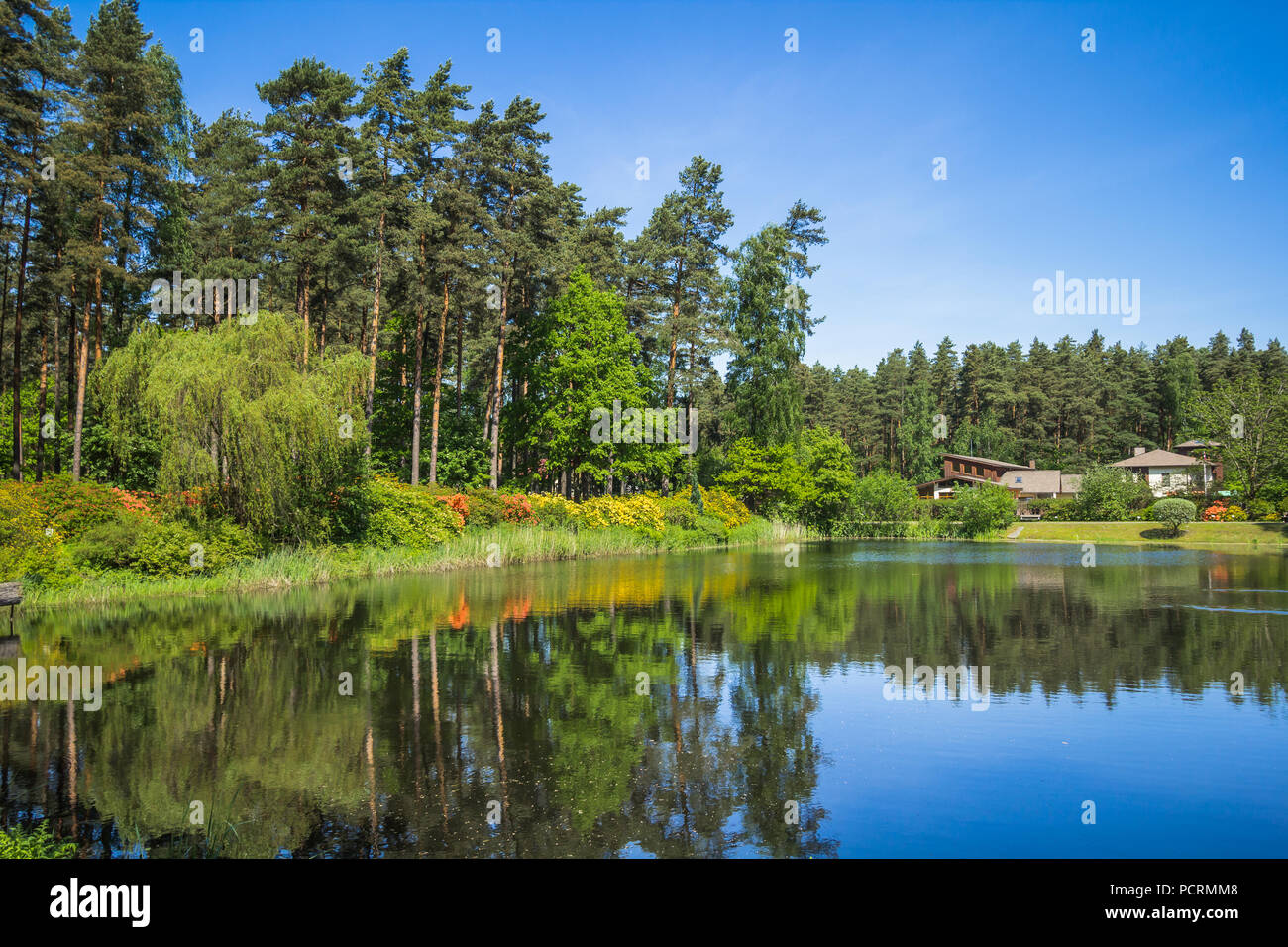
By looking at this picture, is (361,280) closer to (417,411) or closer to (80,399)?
(417,411)

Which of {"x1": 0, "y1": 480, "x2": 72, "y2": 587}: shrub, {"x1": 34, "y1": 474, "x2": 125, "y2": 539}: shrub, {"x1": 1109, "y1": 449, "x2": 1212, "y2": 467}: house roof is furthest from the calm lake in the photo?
{"x1": 1109, "y1": 449, "x2": 1212, "y2": 467}: house roof

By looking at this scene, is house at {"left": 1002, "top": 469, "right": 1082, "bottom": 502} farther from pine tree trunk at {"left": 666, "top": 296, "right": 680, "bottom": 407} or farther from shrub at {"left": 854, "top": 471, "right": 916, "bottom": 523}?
pine tree trunk at {"left": 666, "top": 296, "right": 680, "bottom": 407}

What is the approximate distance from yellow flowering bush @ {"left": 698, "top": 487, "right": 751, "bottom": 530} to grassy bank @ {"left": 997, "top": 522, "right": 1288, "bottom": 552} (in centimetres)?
1920

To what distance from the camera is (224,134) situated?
50.1m

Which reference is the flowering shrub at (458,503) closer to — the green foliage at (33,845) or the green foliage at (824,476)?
the green foliage at (33,845)

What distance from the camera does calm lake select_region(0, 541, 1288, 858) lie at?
6.68 metres

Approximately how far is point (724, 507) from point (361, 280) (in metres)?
25.8

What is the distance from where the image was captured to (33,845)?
6109mm

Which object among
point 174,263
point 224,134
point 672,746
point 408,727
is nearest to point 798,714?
point 672,746

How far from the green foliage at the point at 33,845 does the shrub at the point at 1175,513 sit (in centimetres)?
5817

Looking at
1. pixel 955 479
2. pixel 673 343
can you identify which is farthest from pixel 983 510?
pixel 955 479
